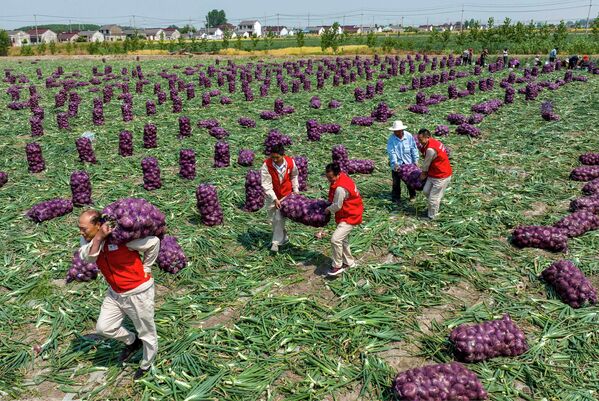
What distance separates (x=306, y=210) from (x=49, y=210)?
258 inches

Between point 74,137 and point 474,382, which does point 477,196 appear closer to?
point 474,382

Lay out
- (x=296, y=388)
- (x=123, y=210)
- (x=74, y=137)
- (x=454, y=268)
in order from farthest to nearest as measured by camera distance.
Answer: (x=74, y=137)
(x=454, y=268)
(x=296, y=388)
(x=123, y=210)

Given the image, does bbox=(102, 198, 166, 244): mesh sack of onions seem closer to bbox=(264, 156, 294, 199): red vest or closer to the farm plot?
the farm plot

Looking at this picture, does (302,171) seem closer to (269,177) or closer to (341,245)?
(269,177)

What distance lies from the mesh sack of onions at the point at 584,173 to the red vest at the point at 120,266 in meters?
12.8

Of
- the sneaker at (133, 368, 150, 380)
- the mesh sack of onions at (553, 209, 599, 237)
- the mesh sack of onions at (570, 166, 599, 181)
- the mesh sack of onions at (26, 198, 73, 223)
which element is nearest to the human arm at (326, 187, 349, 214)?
the sneaker at (133, 368, 150, 380)

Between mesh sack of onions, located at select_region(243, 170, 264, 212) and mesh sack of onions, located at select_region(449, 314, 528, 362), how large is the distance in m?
6.12

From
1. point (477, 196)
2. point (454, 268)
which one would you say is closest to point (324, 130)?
point (477, 196)

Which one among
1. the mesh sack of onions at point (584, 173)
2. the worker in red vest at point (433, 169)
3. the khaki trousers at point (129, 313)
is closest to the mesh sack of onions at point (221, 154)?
the worker in red vest at point (433, 169)

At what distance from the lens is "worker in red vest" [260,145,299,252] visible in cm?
854

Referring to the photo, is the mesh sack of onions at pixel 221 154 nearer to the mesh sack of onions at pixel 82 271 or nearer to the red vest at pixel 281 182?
the red vest at pixel 281 182

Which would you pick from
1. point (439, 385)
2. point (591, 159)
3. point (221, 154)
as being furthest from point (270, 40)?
point (439, 385)

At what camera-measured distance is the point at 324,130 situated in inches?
736

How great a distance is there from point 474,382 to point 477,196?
7.30m
